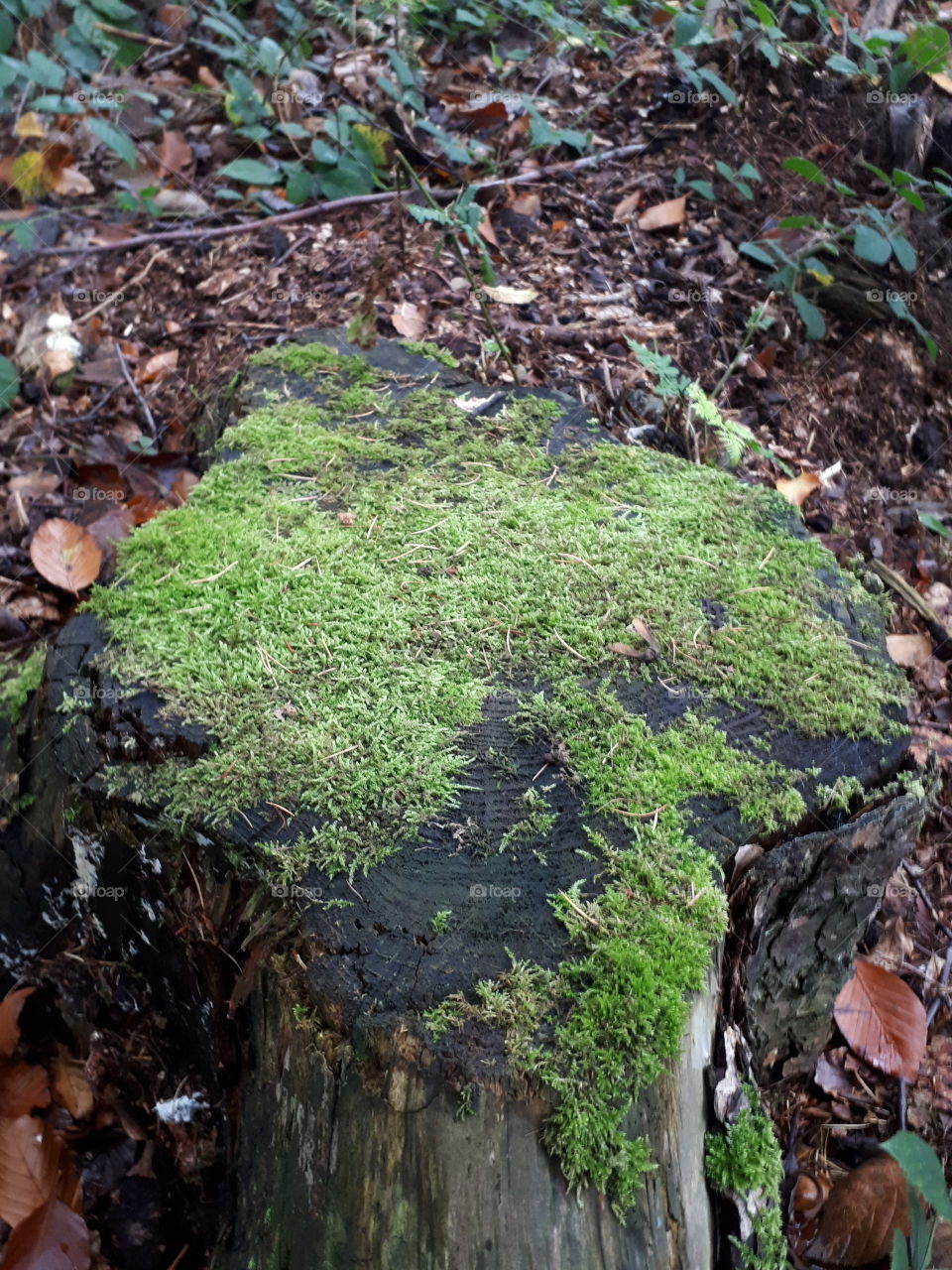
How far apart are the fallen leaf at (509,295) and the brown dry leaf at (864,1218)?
3.25 metres

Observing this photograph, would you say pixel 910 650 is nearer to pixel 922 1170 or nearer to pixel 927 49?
pixel 922 1170

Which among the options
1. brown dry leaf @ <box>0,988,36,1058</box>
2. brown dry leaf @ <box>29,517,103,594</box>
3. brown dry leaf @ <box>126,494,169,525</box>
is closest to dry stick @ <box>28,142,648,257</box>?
brown dry leaf @ <box>126,494,169,525</box>

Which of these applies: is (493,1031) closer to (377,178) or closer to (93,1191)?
(93,1191)

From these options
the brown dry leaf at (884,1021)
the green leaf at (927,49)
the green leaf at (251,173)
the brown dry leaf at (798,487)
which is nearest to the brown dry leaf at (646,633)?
the brown dry leaf at (884,1021)

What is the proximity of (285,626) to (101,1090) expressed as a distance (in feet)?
4.51

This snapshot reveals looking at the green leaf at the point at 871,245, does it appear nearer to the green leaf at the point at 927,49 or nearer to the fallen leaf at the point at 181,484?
the green leaf at the point at 927,49

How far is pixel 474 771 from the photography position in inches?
68.6

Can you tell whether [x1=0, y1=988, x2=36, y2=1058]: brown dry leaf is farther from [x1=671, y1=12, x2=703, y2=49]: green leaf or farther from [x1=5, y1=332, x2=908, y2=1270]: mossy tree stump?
[x1=671, y1=12, x2=703, y2=49]: green leaf

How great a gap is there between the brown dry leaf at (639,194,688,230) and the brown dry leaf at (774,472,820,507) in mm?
1640

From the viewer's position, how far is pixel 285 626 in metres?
2.02

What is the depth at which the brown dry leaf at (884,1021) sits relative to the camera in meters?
2.33

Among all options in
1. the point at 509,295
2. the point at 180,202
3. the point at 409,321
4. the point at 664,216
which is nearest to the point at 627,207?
the point at 664,216

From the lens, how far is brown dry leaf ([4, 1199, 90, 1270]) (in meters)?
1.94

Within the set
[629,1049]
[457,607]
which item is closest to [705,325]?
[457,607]
